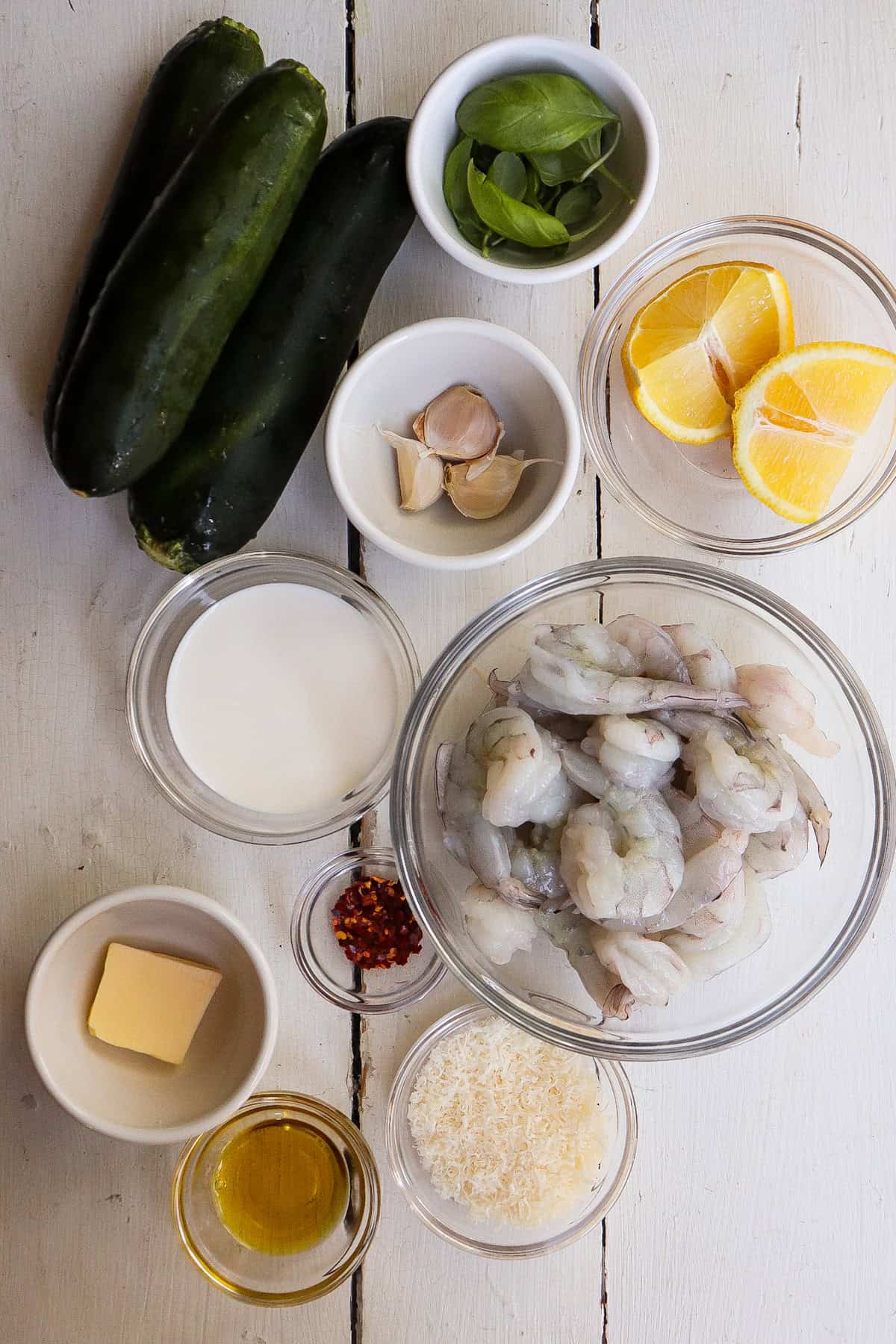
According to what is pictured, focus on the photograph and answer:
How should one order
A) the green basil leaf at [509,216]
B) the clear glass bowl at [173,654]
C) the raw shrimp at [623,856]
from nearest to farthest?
the raw shrimp at [623,856] → the green basil leaf at [509,216] → the clear glass bowl at [173,654]

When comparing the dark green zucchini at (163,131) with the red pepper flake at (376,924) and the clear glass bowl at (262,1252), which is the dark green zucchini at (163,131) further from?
the clear glass bowl at (262,1252)

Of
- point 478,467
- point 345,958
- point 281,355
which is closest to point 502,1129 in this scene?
point 345,958

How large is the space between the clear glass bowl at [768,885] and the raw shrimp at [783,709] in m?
0.06

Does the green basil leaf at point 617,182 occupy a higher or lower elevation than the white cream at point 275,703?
higher

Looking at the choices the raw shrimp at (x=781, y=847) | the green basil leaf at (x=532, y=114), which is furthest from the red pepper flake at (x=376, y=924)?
the green basil leaf at (x=532, y=114)

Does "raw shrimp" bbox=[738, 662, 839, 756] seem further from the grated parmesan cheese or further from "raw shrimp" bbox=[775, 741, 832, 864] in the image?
the grated parmesan cheese

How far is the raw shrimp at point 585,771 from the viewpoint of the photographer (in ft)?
2.55

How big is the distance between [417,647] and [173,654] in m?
0.24

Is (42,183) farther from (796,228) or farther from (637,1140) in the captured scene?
(637,1140)

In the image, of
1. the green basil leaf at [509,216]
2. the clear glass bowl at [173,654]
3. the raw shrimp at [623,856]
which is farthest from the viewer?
the clear glass bowl at [173,654]

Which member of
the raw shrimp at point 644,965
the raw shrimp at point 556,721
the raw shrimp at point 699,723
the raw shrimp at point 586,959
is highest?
the raw shrimp at point 699,723

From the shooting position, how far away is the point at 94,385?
0.81 m

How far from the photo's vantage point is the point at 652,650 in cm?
81

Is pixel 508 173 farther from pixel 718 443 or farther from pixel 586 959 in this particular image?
pixel 586 959
